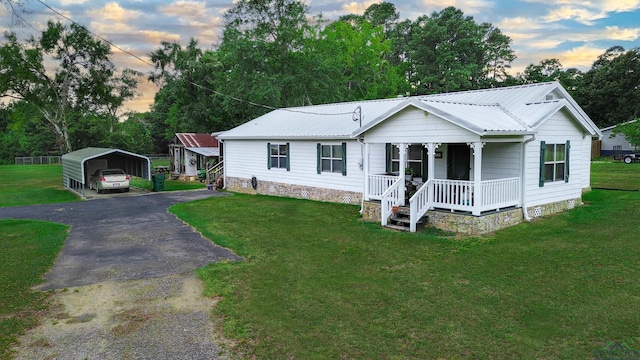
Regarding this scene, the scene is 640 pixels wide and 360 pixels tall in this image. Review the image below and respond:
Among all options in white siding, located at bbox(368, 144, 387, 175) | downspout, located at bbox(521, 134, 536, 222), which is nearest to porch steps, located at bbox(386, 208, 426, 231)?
downspout, located at bbox(521, 134, 536, 222)

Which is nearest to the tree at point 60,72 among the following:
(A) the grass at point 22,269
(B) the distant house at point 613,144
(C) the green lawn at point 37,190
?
(C) the green lawn at point 37,190

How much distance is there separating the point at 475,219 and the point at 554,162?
15.4 feet

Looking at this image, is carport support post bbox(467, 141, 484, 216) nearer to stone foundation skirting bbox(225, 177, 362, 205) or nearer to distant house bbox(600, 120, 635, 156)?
stone foundation skirting bbox(225, 177, 362, 205)

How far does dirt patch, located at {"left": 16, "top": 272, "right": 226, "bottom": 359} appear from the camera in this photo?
5520 mm

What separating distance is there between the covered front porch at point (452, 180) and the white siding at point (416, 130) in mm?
255

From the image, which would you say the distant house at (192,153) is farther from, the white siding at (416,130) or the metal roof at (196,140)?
the white siding at (416,130)

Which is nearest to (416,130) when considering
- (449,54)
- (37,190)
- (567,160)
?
(567,160)

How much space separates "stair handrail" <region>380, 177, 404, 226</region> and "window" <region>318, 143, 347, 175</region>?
427cm

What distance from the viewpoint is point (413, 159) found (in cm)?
1586

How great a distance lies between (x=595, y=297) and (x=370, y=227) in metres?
6.65

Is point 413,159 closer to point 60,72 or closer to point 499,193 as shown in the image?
point 499,193

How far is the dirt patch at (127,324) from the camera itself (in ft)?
18.1

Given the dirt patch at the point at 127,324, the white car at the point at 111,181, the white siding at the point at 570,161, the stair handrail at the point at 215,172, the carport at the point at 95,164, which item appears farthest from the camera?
the stair handrail at the point at 215,172

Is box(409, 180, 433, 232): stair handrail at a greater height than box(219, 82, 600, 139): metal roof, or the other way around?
box(219, 82, 600, 139): metal roof
